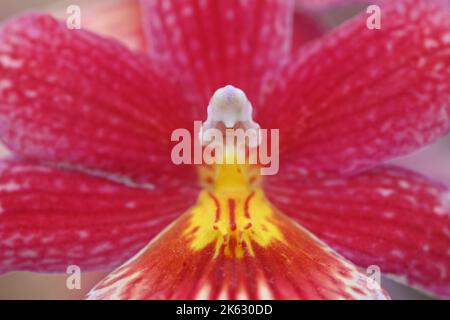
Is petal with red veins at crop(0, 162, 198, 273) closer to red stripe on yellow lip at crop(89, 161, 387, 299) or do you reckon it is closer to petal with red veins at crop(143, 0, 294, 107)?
red stripe on yellow lip at crop(89, 161, 387, 299)

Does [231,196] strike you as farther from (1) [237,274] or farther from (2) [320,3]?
→ (2) [320,3]

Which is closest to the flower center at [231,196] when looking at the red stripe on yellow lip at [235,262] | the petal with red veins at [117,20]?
the red stripe on yellow lip at [235,262]

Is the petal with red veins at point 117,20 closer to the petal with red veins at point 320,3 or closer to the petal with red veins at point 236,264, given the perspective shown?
the petal with red veins at point 320,3

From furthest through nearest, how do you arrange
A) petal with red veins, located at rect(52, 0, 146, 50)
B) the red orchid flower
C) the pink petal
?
petal with red veins, located at rect(52, 0, 146, 50), the red orchid flower, the pink petal

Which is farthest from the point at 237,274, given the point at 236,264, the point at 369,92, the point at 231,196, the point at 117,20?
the point at 117,20

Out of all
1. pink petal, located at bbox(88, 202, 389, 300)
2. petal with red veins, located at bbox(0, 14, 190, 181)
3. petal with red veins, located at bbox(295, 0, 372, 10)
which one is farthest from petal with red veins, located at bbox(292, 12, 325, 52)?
pink petal, located at bbox(88, 202, 389, 300)
